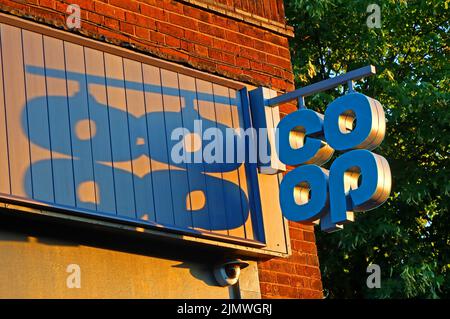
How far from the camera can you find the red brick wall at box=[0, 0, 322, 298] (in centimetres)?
920

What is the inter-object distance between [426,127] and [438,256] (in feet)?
6.48

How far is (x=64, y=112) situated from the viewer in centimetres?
841

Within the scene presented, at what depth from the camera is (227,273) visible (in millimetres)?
9273

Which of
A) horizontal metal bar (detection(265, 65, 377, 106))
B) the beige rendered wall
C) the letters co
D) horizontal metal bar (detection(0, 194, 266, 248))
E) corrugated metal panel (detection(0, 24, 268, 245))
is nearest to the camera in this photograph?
horizontal metal bar (detection(0, 194, 266, 248))

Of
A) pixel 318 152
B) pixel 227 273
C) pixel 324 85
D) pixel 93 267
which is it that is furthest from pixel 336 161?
pixel 93 267

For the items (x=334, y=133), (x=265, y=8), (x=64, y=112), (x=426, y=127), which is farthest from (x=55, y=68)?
(x=426, y=127)

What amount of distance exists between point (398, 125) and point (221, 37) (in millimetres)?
7244

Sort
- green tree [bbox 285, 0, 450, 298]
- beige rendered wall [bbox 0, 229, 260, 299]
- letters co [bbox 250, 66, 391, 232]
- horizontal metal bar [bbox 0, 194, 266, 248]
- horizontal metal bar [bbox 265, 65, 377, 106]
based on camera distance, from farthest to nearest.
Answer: green tree [bbox 285, 0, 450, 298]
horizontal metal bar [bbox 265, 65, 377, 106]
letters co [bbox 250, 66, 391, 232]
beige rendered wall [bbox 0, 229, 260, 299]
horizontal metal bar [bbox 0, 194, 266, 248]

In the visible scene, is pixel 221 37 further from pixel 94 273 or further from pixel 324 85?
pixel 94 273

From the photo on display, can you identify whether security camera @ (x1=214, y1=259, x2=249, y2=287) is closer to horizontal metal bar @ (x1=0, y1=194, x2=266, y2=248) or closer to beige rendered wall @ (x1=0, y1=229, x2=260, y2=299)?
beige rendered wall @ (x1=0, y1=229, x2=260, y2=299)

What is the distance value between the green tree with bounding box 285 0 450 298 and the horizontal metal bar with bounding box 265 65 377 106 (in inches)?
229

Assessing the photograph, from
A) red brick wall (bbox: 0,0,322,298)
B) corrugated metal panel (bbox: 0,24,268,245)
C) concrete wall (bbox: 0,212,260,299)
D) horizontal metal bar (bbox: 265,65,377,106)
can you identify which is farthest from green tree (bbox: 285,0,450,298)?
concrete wall (bbox: 0,212,260,299)

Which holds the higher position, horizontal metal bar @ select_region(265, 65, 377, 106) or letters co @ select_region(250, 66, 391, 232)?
horizontal metal bar @ select_region(265, 65, 377, 106)

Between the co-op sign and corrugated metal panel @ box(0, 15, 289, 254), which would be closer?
corrugated metal panel @ box(0, 15, 289, 254)
